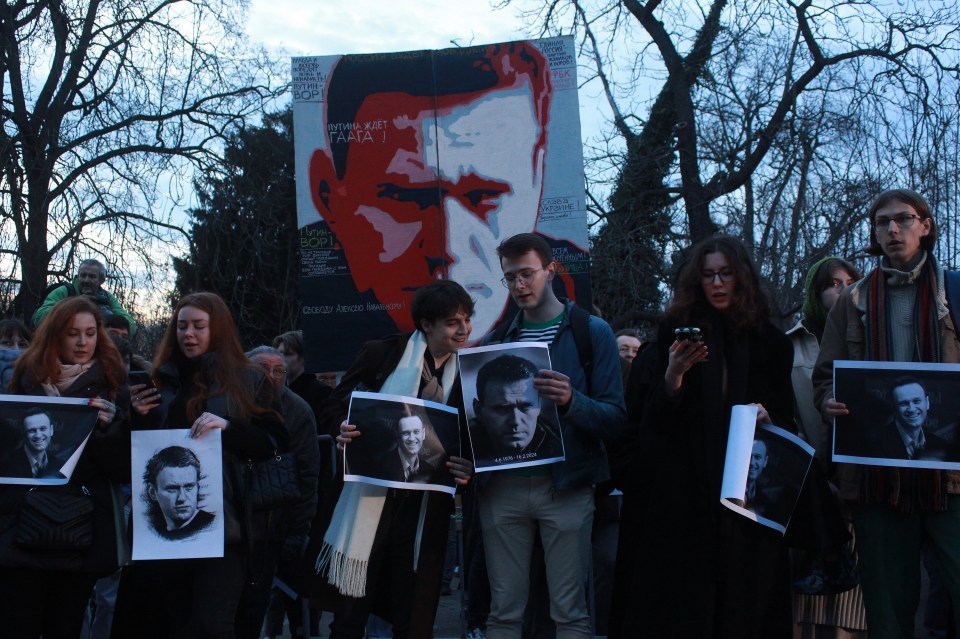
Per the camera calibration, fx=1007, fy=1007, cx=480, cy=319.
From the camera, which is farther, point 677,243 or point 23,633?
point 677,243

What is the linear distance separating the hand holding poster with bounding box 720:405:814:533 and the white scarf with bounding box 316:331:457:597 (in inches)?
52.0

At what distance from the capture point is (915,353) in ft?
13.0

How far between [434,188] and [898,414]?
4.93m

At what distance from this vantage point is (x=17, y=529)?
4.14m

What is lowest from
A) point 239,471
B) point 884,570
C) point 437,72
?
point 884,570

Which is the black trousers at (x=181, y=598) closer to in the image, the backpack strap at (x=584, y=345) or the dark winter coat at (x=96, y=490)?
the dark winter coat at (x=96, y=490)

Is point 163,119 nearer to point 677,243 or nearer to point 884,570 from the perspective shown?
point 677,243

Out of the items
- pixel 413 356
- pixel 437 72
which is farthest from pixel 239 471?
pixel 437 72

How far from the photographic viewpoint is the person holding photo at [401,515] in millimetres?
4328

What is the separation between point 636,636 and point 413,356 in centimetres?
150

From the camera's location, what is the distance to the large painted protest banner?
26.1 ft

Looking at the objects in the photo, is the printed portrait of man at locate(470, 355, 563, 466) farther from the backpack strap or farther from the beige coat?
the beige coat

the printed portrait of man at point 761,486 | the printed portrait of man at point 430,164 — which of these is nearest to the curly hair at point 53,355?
the printed portrait of man at point 761,486

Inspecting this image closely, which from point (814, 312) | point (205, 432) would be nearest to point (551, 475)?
point (205, 432)
